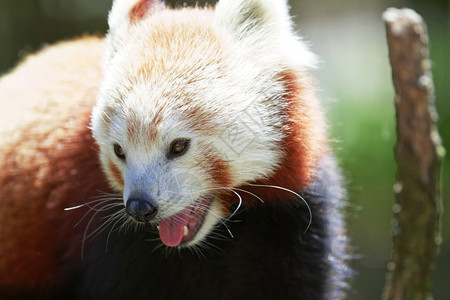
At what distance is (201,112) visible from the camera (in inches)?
101

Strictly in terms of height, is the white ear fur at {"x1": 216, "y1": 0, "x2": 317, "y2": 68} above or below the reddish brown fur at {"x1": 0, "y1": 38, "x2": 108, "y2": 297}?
above

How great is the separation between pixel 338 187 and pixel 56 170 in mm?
1329

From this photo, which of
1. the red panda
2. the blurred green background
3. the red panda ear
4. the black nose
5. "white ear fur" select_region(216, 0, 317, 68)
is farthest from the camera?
the blurred green background

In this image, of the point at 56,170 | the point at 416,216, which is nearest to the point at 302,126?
the point at 416,216

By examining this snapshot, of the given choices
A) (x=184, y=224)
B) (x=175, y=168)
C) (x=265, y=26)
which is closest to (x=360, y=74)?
(x=265, y=26)

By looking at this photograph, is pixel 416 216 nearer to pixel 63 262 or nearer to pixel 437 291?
pixel 63 262

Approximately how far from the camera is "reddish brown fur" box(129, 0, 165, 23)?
9.60ft

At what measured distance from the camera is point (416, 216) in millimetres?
2312

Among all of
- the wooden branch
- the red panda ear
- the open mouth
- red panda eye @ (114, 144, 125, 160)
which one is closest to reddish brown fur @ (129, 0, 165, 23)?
the red panda ear

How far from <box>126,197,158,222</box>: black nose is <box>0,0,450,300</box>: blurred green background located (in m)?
3.74

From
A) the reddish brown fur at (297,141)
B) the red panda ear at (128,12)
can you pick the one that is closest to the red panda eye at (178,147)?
the reddish brown fur at (297,141)

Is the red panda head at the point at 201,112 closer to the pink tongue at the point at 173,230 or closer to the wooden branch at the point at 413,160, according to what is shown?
the pink tongue at the point at 173,230

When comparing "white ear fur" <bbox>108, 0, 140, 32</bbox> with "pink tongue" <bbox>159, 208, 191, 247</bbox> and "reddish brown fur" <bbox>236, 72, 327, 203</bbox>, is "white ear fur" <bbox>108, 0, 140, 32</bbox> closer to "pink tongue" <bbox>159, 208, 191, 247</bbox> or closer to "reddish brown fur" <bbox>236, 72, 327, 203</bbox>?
"reddish brown fur" <bbox>236, 72, 327, 203</bbox>

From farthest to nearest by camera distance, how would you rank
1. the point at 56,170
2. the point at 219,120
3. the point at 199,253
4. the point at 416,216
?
the point at 56,170
the point at 199,253
the point at 219,120
the point at 416,216
